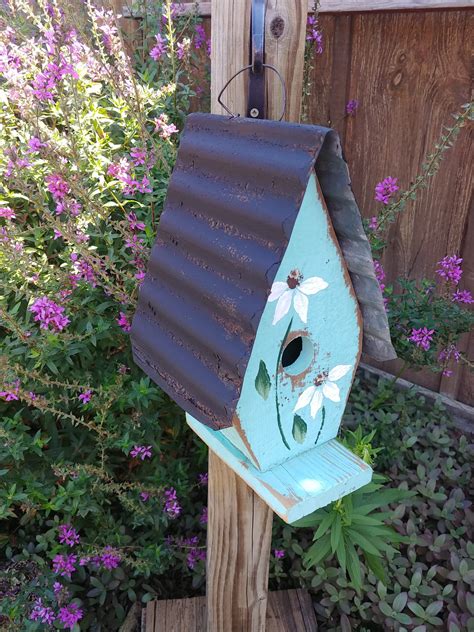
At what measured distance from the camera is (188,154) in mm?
1039

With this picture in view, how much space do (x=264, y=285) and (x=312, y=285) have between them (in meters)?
0.17

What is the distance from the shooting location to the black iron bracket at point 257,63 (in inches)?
37.3

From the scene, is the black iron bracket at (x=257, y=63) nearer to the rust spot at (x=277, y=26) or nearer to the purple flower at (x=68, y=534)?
the rust spot at (x=277, y=26)

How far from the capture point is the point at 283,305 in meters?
0.93

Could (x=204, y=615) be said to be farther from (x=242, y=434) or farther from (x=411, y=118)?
(x=411, y=118)

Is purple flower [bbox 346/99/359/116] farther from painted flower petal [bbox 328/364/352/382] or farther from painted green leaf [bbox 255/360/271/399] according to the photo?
painted green leaf [bbox 255/360/271/399]

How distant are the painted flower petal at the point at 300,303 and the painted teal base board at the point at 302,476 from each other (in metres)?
0.34

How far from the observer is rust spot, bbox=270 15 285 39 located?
0.97m

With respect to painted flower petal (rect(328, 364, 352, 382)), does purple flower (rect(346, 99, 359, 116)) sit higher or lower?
higher

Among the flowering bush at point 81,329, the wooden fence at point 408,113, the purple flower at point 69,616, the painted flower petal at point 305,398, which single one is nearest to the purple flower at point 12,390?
the flowering bush at point 81,329

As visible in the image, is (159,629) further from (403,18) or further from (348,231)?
(403,18)

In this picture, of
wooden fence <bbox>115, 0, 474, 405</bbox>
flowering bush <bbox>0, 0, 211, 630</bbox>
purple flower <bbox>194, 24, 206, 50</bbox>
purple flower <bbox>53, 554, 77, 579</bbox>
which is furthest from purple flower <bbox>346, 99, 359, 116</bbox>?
purple flower <bbox>53, 554, 77, 579</bbox>

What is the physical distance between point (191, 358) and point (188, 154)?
396 mm

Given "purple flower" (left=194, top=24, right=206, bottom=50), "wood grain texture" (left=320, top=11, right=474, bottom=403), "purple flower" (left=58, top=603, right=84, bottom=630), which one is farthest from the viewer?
"purple flower" (left=194, top=24, right=206, bottom=50)
